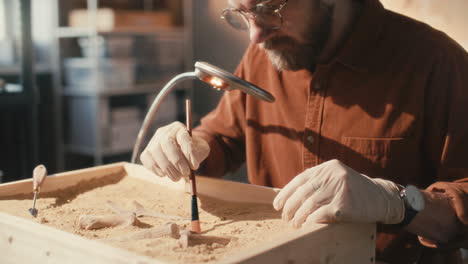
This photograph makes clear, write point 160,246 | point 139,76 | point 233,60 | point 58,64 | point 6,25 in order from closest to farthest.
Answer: point 160,246
point 6,25
point 58,64
point 139,76
point 233,60

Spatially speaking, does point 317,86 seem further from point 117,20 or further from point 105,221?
point 117,20

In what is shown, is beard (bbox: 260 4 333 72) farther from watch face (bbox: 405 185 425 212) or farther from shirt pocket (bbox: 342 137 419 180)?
watch face (bbox: 405 185 425 212)

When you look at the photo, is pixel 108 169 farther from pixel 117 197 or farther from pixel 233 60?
pixel 233 60

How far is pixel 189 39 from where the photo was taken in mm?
4617

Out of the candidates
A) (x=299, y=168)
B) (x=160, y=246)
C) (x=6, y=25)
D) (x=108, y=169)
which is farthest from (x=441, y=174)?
(x=6, y=25)

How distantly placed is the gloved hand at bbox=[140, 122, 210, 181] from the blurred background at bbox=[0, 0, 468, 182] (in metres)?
2.14

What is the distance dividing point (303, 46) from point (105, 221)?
75 cm

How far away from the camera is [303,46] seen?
1564 mm

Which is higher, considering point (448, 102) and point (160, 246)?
point (448, 102)

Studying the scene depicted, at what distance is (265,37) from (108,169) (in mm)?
605

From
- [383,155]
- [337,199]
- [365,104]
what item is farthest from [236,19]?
[337,199]

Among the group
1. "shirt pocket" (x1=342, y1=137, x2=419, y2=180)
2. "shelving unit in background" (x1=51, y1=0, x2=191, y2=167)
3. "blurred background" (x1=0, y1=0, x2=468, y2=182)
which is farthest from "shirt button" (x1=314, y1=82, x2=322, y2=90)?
"shelving unit in background" (x1=51, y1=0, x2=191, y2=167)

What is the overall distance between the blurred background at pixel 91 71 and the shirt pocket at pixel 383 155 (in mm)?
2401

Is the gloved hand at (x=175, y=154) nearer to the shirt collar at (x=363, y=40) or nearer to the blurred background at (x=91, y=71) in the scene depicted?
the shirt collar at (x=363, y=40)
